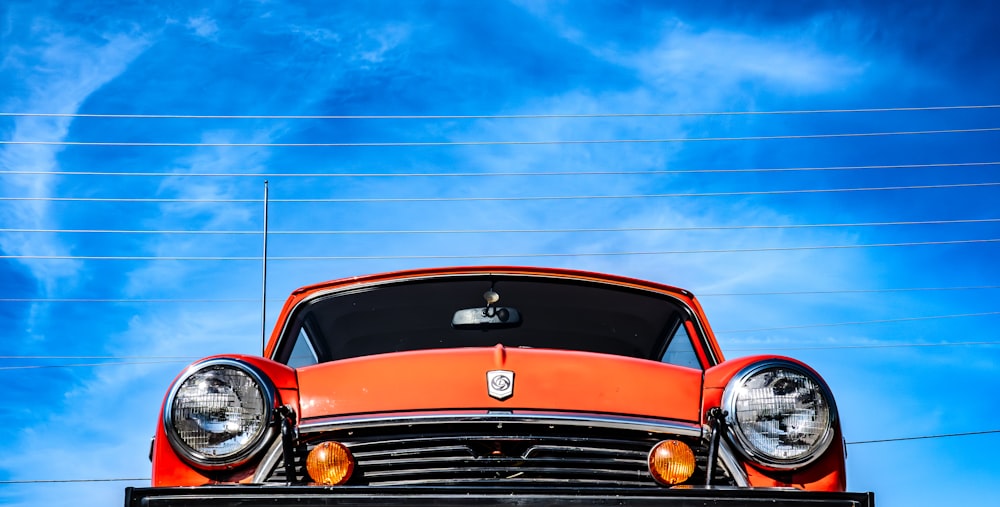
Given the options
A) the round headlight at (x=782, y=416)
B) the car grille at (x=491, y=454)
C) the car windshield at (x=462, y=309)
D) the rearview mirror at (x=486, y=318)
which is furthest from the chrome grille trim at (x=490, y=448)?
the car windshield at (x=462, y=309)

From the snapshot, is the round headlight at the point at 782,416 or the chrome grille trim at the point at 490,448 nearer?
the chrome grille trim at the point at 490,448

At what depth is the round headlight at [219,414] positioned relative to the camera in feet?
11.9

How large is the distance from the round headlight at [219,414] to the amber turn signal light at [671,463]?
1.28 metres

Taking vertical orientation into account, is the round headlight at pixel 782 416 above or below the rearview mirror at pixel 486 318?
below

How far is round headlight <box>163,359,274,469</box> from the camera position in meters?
3.61

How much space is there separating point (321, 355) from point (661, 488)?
2285mm

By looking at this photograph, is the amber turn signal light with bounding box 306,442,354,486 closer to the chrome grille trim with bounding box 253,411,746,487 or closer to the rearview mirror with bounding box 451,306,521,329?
the chrome grille trim with bounding box 253,411,746,487

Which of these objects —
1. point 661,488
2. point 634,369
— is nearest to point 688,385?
point 634,369

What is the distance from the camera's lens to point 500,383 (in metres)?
3.71

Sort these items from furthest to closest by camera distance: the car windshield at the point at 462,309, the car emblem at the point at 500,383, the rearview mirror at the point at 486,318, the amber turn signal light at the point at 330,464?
the car windshield at the point at 462,309
the rearview mirror at the point at 486,318
the car emblem at the point at 500,383
the amber turn signal light at the point at 330,464

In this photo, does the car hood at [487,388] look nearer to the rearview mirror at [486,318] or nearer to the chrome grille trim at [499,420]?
the chrome grille trim at [499,420]

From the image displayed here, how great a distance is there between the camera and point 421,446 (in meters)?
3.65

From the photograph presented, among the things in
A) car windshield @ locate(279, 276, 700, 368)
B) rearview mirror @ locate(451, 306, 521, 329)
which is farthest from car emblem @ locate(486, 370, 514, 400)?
car windshield @ locate(279, 276, 700, 368)

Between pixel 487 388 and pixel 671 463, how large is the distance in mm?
665
